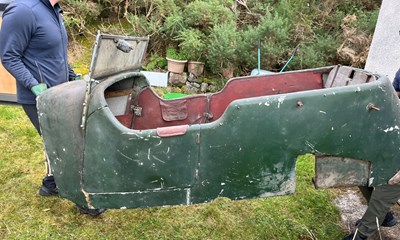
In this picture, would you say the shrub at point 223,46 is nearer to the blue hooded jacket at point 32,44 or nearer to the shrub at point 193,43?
the shrub at point 193,43

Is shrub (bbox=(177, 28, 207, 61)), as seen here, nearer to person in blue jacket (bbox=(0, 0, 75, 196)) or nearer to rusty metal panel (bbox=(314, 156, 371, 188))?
person in blue jacket (bbox=(0, 0, 75, 196))

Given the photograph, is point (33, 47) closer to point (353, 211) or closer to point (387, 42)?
point (353, 211)

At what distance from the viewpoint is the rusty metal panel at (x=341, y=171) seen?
2180mm

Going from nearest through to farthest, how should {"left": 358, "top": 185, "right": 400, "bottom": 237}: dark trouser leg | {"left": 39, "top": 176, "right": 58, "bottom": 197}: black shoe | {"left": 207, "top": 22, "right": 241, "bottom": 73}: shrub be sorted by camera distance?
{"left": 358, "top": 185, "right": 400, "bottom": 237}: dark trouser leg → {"left": 39, "top": 176, "right": 58, "bottom": 197}: black shoe → {"left": 207, "top": 22, "right": 241, "bottom": 73}: shrub

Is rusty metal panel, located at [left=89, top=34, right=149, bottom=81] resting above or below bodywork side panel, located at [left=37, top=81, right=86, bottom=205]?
above

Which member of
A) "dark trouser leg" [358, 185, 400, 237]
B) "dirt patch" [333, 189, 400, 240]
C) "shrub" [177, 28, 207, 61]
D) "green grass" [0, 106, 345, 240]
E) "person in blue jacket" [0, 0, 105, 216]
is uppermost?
"person in blue jacket" [0, 0, 105, 216]

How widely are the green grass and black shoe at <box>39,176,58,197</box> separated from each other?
0.07 m

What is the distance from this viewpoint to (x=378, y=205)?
266 cm

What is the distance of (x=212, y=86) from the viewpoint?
6.68 metres

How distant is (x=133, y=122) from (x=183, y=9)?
486 centimetres

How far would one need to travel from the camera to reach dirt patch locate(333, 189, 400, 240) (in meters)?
3.15

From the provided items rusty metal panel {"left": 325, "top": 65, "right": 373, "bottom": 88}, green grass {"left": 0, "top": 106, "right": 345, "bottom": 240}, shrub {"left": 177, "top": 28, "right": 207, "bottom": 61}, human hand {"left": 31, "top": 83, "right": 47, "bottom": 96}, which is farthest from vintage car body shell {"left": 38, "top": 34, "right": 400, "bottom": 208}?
shrub {"left": 177, "top": 28, "right": 207, "bottom": 61}

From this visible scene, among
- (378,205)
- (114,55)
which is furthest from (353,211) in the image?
(114,55)

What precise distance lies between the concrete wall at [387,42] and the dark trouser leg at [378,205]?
286 cm
